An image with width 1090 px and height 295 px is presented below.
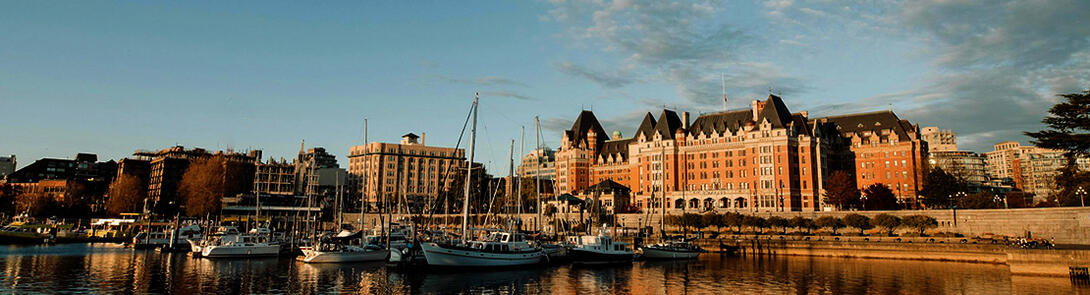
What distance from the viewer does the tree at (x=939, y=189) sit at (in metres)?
107

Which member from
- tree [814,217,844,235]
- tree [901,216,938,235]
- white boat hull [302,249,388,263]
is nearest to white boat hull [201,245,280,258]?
white boat hull [302,249,388,263]

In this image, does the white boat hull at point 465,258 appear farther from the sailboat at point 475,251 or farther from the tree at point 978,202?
the tree at point 978,202

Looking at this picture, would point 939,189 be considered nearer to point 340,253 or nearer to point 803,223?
point 803,223

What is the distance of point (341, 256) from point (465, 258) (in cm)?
1689

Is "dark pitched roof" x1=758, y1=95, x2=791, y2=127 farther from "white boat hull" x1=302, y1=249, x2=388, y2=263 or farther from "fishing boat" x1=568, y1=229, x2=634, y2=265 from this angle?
"white boat hull" x1=302, y1=249, x2=388, y2=263

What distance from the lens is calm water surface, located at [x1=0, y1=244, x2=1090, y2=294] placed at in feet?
145

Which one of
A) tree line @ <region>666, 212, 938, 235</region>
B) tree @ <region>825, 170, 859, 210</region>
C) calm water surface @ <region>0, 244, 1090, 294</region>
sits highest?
tree @ <region>825, 170, 859, 210</region>

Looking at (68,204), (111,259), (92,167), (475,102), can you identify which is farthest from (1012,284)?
(92,167)

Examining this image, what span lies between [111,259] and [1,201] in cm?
10771

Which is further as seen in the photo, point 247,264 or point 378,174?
point 378,174

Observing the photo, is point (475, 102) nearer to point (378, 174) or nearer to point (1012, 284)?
point (1012, 284)

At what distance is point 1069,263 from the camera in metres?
48.2

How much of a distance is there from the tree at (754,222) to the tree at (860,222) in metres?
11.2

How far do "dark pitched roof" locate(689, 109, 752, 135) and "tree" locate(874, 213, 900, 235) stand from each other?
4637cm
